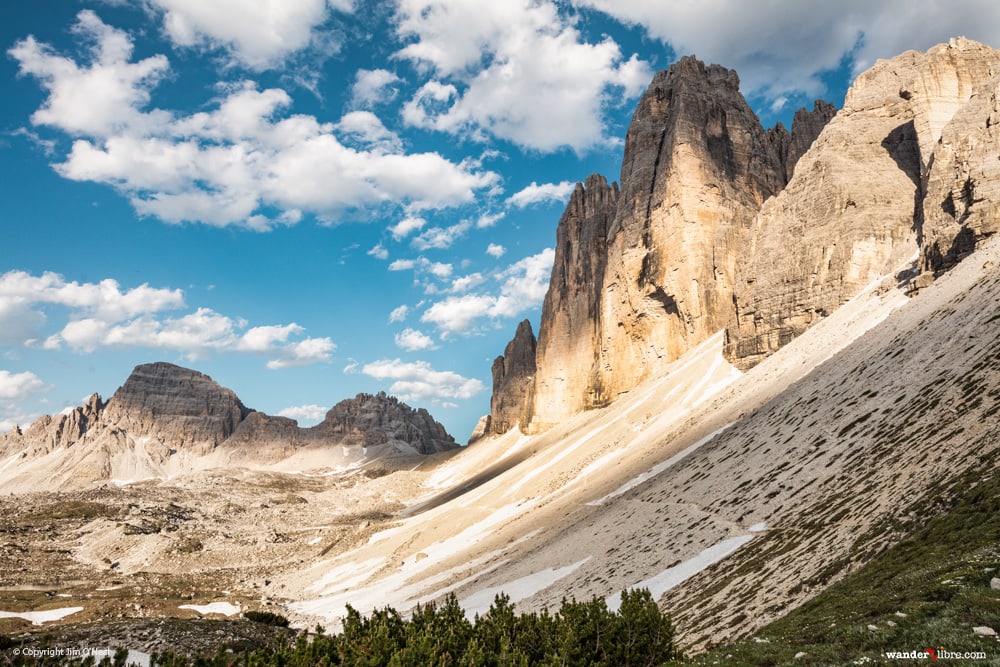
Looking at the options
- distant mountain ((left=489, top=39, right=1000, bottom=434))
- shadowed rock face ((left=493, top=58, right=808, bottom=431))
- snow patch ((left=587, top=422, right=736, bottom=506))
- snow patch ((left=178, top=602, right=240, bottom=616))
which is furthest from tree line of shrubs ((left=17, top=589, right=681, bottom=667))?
shadowed rock face ((left=493, top=58, right=808, bottom=431))

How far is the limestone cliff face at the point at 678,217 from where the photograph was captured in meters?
87.8

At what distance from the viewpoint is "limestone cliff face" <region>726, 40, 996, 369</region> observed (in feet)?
178

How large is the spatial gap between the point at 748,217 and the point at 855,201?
3484 centimetres

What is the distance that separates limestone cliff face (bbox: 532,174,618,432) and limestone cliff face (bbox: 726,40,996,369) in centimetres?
5125

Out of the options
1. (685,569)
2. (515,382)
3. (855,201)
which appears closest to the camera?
(685,569)

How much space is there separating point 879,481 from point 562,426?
87.8 metres

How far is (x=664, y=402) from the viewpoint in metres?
67.9

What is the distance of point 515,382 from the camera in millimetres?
161500

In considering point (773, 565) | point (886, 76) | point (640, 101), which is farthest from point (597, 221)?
point (773, 565)

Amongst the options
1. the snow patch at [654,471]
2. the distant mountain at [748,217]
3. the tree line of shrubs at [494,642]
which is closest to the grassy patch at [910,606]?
the tree line of shrubs at [494,642]

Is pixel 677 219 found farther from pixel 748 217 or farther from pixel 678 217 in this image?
pixel 748 217

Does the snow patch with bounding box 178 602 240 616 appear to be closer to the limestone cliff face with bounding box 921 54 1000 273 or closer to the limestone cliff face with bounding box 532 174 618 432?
the limestone cliff face with bounding box 921 54 1000 273

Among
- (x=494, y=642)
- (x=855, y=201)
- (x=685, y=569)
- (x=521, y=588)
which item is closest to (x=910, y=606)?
(x=494, y=642)

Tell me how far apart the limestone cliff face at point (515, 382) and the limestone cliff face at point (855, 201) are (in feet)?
293
